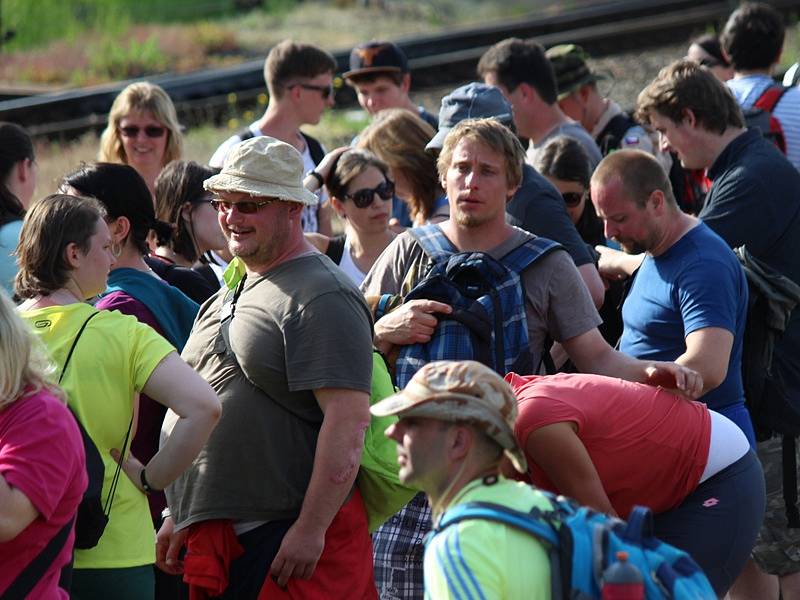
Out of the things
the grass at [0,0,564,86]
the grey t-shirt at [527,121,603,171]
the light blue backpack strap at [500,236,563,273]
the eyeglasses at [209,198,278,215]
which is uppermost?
the eyeglasses at [209,198,278,215]

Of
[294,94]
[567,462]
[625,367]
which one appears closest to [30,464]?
[567,462]

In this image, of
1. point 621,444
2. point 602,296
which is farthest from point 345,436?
point 602,296

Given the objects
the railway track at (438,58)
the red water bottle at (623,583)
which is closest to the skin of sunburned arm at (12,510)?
the red water bottle at (623,583)

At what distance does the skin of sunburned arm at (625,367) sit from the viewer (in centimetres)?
421

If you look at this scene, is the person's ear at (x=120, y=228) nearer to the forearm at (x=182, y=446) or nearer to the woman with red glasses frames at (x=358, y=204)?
the forearm at (x=182, y=446)

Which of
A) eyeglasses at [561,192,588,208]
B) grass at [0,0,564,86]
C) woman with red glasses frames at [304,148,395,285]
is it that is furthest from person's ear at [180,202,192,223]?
grass at [0,0,564,86]

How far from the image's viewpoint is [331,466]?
4.12 metres

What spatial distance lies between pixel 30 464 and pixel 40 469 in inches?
1.1

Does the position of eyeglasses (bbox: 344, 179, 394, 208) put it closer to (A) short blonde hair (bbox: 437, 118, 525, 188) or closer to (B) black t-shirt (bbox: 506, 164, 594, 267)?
(B) black t-shirt (bbox: 506, 164, 594, 267)

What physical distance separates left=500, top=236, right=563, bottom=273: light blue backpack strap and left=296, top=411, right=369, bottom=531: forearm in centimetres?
96

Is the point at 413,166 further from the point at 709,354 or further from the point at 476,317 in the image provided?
the point at 709,354

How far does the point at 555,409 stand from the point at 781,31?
16.4 feet

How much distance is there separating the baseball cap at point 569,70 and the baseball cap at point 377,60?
0.99 meters

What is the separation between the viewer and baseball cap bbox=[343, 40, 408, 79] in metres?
8.12
